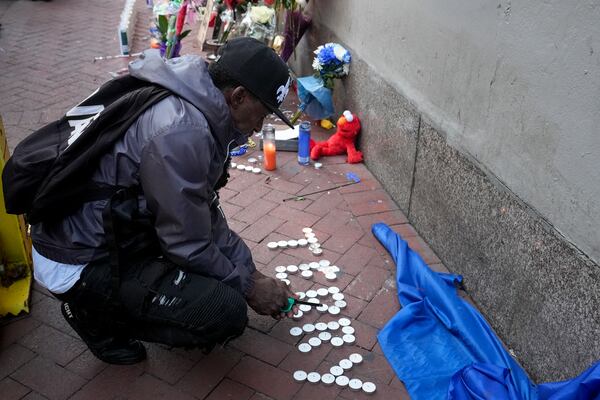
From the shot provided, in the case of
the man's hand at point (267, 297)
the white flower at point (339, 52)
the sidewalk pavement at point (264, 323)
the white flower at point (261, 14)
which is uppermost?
the white flower at point (261, 14)

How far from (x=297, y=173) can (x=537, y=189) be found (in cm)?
231

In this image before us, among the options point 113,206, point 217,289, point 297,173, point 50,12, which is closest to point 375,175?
point 297,173

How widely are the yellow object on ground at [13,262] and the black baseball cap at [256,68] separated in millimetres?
1435

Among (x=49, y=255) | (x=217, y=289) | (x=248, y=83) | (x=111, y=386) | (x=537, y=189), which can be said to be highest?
(x=248, y=83)

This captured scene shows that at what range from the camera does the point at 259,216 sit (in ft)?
12.6

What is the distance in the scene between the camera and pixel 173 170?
2.02 meters

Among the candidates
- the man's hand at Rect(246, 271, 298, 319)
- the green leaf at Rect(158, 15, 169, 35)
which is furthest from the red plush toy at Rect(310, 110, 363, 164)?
the green leaf at Rect(158, 15, 169, 35)

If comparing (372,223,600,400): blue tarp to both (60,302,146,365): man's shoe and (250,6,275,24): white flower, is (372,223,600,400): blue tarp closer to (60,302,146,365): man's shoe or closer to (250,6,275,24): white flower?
(60,302,146,365): man's shoe

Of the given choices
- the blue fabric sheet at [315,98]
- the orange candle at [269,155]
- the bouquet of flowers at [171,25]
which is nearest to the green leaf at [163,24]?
the bouquet of flowers at [171,25]

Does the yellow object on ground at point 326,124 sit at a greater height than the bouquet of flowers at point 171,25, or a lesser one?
lesser

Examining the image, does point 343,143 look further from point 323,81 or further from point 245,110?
point 245,110

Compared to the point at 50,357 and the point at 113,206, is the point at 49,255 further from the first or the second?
the point at 50,357

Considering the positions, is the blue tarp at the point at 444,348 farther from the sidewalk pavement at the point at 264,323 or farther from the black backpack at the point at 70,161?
the black backpack at the point at 70,161

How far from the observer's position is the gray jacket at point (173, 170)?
6.66 ft
